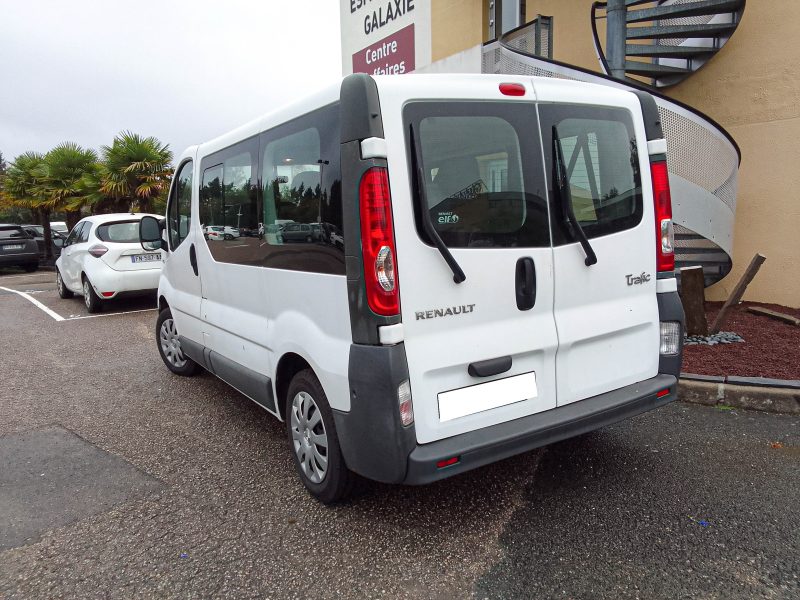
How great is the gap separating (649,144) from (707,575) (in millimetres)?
2201

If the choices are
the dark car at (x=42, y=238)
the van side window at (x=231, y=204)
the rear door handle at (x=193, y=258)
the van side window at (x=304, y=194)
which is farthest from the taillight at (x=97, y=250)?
the dark car at (x=42, y=238)

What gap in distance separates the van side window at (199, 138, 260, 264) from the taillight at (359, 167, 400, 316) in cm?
124

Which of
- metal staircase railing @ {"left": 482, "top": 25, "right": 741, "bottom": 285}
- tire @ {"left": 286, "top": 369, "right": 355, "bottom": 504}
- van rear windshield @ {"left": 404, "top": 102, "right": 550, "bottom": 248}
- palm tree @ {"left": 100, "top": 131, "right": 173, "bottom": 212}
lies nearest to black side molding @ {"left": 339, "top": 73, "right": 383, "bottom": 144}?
van rear windshield @ {"left": 404, "top": 102, "right": 550, "bottom": 248}

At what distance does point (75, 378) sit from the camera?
5.82m

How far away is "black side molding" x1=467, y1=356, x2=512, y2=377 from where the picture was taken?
8.88 ft

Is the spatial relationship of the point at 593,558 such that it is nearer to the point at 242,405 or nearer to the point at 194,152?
the point at 242,405

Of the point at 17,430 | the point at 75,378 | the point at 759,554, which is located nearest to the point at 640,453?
the point at 759,554

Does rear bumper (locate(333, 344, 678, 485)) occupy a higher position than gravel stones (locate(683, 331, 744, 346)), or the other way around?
rear bumper (locate(333, 344, 678, 485))

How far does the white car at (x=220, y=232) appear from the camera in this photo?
12.7ft

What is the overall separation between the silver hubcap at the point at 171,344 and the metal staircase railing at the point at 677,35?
6063 mm

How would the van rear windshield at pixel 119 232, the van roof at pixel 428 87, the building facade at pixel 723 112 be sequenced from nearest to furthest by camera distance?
the van roof at pixel 428 87, the building facade at pixel 723 112, the van rear windshield at pixel 119 232

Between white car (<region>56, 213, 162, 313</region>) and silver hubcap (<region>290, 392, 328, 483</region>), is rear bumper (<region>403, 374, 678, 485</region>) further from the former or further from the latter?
white car (<region>56, 213, 162, 313</region>)

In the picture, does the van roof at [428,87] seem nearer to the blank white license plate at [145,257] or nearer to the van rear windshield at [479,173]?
the van rear windshield at [479,173]

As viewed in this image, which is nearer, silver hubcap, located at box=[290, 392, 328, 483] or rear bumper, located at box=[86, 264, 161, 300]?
silver hubcap, located at box=[290, 392, 328, 483]
